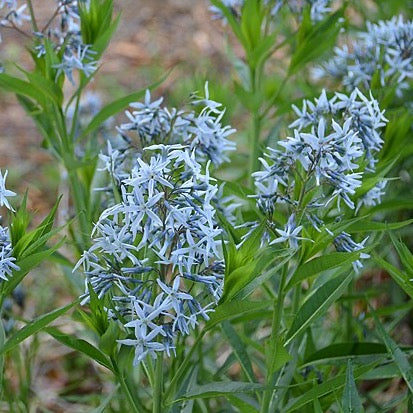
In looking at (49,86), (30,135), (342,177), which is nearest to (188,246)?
(342,177)

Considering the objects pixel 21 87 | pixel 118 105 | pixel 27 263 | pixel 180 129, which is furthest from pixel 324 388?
pixel 21 87

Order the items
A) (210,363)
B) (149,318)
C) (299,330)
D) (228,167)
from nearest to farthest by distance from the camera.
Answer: (149,318)
(299,330)
(210,363)
(228,167)

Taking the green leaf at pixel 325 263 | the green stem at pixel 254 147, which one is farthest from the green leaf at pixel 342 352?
the green stem at pixel 254 147

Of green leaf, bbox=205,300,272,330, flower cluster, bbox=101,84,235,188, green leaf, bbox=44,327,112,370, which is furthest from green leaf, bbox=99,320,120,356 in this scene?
flower cluster, bbox=101,84,235,188

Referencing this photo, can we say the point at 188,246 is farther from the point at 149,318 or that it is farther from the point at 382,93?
the point at 382,93

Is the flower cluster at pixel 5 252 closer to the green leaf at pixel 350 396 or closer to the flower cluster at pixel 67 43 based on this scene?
the flower cluster at pixel 67 43

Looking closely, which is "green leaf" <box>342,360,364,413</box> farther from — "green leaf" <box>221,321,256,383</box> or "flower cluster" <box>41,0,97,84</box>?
"flower cluster" <box>41,0,97,84</box>
